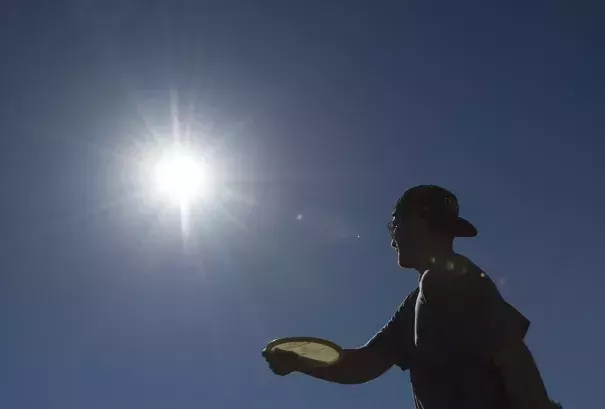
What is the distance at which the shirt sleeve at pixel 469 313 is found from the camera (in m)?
2.79

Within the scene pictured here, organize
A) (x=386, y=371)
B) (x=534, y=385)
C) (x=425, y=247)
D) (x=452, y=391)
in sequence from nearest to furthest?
1. (x=534, y=385)
2. (x=452, y=391)
3. (x=425, y=247)
4. (x=386, y=371)

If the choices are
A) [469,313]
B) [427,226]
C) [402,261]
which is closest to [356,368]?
[402,261]

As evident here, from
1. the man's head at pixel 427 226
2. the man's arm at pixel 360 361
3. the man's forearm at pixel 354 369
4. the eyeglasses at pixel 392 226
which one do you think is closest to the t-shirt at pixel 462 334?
the man's head at pixel 427 226

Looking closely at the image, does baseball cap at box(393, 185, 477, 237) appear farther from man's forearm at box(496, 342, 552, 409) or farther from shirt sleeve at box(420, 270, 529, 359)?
man's forearm at box(496, 342, 552, 409)

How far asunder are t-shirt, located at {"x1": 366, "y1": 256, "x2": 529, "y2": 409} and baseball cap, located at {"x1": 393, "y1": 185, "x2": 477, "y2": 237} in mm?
296

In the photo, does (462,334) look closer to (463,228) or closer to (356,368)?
(463,228)

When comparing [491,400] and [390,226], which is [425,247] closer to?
[390,226]

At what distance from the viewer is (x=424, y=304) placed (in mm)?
3043

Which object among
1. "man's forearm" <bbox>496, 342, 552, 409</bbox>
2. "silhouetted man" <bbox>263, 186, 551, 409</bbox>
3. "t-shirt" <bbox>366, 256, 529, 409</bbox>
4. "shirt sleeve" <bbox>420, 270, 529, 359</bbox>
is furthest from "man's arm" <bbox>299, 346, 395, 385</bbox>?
"man's forearm" <bbox>496, 342, 552, 409</bbox>

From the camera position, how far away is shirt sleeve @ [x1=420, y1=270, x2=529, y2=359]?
2.79m

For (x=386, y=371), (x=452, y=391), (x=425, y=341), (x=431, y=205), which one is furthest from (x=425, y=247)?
(x=386, y=371)

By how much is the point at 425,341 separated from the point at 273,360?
3.69 feet

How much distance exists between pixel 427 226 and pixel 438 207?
0.14 metres

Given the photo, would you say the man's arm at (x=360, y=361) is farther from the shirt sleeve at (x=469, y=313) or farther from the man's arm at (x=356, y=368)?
the shirt sleeve at (x=469, y=313)
